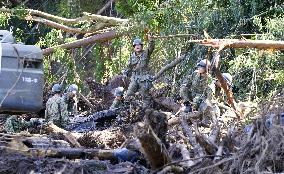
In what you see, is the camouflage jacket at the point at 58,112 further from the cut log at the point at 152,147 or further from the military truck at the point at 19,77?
the cut log at the point at 152,147

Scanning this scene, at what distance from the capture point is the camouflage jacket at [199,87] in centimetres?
1002

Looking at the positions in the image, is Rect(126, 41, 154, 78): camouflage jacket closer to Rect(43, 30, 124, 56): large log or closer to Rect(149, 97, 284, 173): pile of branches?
Rect(43, 30, 124, 56): large log

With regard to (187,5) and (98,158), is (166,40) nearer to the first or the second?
(187,5)

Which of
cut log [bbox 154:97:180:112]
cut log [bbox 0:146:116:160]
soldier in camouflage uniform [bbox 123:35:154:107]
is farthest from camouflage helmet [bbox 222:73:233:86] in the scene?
cut log [bbox 0:146:116:160]

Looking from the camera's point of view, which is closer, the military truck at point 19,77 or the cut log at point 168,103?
the military truck at point 19,77

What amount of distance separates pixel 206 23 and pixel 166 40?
1.06 metres

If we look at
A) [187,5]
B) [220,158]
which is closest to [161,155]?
[220,158]

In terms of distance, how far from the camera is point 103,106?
1339cm

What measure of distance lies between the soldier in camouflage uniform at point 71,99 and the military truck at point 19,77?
2.67 meters

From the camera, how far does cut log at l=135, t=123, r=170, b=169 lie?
551 centimetres

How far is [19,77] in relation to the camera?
8.55m

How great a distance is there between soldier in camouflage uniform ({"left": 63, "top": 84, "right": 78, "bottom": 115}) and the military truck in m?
2.67

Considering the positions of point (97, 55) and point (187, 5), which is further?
point (97, 55)

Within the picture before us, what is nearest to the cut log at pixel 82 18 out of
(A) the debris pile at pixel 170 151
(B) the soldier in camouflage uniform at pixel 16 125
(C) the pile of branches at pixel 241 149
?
Result: (B) the soldier in camouflage uniform at pixel 16 125
